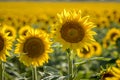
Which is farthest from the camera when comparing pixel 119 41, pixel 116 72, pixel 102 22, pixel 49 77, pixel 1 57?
pixel 102 22

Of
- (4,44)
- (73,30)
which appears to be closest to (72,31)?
(73,30)

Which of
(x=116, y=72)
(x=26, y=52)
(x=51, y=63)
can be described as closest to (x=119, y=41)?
(x=51, y=63)

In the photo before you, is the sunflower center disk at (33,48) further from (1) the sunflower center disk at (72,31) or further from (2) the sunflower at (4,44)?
(1) the sunflower center disk at (72,31)

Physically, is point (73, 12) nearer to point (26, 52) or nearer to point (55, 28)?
point (55, 28)

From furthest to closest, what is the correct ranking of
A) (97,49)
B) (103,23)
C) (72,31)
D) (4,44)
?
(103,23) → (97,49) → (4,44) → (72,31)

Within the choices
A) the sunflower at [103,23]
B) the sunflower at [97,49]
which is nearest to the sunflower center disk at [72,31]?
the sunflower at [97,49]

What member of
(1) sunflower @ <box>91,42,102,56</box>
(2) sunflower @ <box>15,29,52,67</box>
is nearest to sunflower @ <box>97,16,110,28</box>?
(1) sunflower @ <box>91,42,102,56</box>

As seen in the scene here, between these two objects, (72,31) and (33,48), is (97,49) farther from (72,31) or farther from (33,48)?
(72,31)
